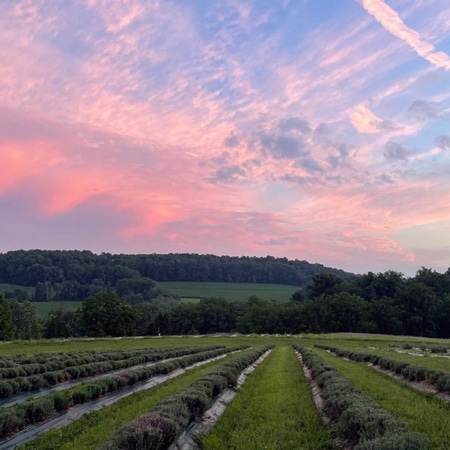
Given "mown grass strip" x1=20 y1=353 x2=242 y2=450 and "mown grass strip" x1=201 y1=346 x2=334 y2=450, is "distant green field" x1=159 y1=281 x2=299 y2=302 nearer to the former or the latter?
"mown grass strip" x1=201 y1=346 x2=334 y2=450

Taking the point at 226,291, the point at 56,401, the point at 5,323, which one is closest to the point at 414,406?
the point at 56,401

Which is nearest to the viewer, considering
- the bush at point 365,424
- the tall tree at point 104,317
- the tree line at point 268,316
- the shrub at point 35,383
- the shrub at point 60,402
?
the bush at point 365,424

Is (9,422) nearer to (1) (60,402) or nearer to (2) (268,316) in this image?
(1) (60,402)

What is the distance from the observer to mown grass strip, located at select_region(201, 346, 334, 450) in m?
10.4

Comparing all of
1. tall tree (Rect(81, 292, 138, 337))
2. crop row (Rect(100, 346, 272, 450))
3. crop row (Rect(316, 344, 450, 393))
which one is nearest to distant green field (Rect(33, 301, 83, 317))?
tall tree (Rect(81, 292, 138, 337))

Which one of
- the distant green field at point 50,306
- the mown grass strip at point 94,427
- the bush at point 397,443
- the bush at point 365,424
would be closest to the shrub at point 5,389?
the mown grass strip at point 94,427

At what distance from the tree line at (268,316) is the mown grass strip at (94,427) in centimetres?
7792

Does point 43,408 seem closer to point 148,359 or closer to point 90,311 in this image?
point 148,359

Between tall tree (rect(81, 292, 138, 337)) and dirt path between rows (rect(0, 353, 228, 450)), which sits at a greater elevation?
tall tree (rect(81, 292, 138, 337))

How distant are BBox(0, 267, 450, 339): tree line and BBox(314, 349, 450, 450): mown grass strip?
8062 centimetres

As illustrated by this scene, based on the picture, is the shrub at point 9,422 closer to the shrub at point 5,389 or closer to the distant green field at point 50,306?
the shrub at point 5,389

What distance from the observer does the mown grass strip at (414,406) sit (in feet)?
33.2

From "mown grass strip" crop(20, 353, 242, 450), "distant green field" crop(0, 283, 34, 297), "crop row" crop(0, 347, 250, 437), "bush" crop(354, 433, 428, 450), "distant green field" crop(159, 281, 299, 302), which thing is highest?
"distant green field" crop(0, 283, 34, 297)

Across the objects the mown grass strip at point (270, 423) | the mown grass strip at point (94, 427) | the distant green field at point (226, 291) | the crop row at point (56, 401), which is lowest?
the mown grass strip at point (270, 423)
